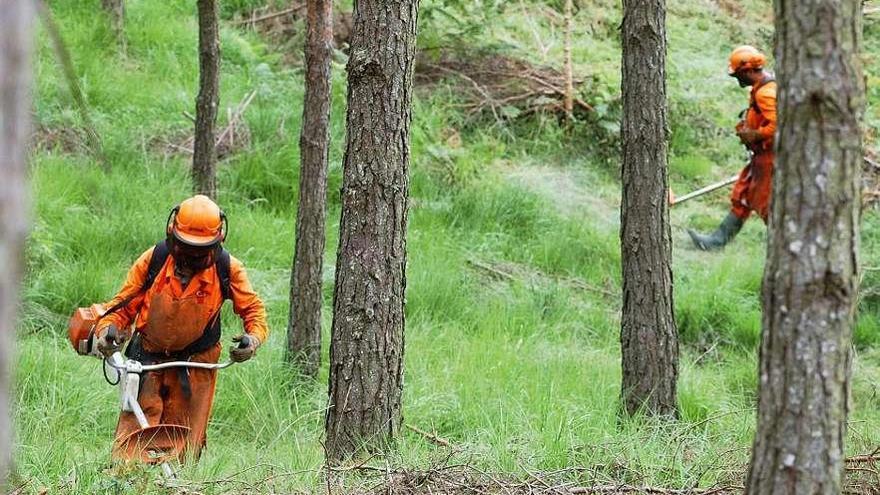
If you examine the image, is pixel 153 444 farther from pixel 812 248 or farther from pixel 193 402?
pixel 812 248

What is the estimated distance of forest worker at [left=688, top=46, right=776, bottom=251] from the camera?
920 centimetres

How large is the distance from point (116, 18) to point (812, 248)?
11144 mm

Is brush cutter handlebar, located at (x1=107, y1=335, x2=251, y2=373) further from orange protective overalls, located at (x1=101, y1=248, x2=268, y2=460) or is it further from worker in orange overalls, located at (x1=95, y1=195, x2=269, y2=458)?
orange protective overalls, located at (x1=101, y1=248, x2=268, y2=460)

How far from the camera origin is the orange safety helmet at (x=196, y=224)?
528cm

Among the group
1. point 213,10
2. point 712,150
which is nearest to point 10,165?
point 213,10

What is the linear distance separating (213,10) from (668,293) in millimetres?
4013

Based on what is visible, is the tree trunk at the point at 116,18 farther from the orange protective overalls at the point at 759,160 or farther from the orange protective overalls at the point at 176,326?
the orange protective overalls at the point at 176,326

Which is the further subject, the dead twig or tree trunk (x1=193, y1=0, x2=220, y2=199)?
the dead twig

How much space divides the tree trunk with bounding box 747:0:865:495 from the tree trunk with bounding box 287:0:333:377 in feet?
15.5

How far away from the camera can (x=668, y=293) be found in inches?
235

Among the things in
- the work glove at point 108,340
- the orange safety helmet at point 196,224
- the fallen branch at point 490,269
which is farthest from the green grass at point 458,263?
the orange safety helmet at point 196,224

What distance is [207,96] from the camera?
8312 millimetres

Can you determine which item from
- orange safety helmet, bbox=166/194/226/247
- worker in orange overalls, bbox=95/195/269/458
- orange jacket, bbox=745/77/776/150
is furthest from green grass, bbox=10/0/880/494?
orange jacket, bbox=745/77/776/150

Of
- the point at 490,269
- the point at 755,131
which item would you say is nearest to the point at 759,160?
the point at 755,131
